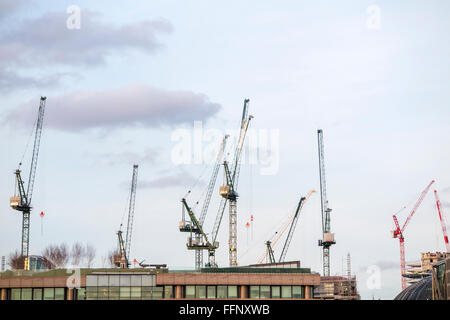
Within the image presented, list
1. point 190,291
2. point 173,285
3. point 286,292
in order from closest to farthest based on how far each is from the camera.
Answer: point 286,292
point 190,291
point 173,285

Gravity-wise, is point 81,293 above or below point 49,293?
below

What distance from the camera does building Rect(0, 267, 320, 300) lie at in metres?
131

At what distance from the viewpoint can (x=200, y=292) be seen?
131 meters

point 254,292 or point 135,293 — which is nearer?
point 254,292

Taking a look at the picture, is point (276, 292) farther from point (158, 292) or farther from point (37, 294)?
point (37, 294)

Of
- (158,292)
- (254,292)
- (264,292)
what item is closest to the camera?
(264,292)

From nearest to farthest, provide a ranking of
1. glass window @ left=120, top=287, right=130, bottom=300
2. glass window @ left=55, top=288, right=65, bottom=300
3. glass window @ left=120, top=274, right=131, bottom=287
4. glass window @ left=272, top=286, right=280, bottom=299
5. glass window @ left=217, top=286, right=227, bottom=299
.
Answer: glass window @ left=272, top=286, right=280, bottom=299, glass window @ left=217, top=286, right=227, bottom=299, glass window @ left=55, top=288, right=65, bottom=300, glass window @ left=120, top=287, right=130, bottom=300, glass window @ left=120, top=274, right=131, bottom=287

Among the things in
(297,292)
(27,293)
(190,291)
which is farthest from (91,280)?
(297,292)

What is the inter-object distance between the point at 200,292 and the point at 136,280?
12.8 meters

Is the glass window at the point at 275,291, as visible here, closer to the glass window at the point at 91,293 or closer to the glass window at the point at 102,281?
the glass window at the point at 102,281

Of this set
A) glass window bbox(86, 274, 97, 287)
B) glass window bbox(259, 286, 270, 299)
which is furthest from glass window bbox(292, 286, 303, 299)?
glass window bbox(86, 274, 97, 287)

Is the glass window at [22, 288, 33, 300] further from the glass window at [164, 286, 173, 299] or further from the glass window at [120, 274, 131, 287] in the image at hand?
the glass window at [164, 286, 173, 299]
